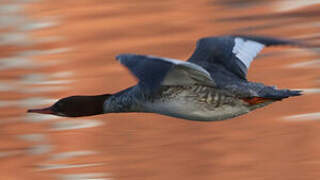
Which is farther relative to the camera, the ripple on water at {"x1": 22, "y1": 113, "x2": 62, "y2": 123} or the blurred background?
the ripple on water at {"x1": 22, "y1": 113, "x2": 62, "y2": 123}

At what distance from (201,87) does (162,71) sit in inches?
17.9

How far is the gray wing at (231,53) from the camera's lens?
16.3 feet

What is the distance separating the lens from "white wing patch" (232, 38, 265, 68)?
500 centimetres

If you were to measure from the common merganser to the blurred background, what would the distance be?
1.02 metres

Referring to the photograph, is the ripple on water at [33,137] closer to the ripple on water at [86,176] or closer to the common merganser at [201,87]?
the ripple on water at [86,176]

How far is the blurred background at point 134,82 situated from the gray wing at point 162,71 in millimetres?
1354

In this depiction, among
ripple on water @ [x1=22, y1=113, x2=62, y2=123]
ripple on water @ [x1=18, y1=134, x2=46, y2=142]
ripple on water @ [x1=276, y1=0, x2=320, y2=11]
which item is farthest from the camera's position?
ripple on water @ [x1=276, y1=0, x2=320, y2=11]

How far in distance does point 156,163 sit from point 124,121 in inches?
29.1

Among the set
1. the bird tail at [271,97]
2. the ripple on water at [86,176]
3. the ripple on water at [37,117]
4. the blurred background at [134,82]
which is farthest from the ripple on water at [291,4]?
the bird tail at [271,97]

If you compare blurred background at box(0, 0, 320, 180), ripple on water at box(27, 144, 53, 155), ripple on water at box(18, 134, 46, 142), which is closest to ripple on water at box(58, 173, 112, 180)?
blurred background at box(0, 0, 320, 180)

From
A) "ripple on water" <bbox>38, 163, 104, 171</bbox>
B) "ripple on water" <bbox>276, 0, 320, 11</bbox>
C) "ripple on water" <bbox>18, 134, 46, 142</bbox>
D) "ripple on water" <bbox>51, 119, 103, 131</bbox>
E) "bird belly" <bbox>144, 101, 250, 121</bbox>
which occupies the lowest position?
"ripple on water" <bbox>38, 163, 104, 171</bbox>

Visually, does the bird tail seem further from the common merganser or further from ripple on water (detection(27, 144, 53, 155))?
ripple on water (detection(27, 144, 53, 155))

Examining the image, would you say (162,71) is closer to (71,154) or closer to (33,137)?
(71,154)

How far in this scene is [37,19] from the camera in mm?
9844
